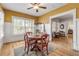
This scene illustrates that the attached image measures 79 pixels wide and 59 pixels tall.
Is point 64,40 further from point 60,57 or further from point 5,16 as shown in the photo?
point 5,16

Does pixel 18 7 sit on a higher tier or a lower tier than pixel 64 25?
higher

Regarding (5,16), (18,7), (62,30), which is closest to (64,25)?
(62,30)

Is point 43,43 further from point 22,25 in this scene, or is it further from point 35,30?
point 22,25

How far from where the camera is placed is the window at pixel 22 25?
5.56ft

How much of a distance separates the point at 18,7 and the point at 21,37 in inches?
24.4

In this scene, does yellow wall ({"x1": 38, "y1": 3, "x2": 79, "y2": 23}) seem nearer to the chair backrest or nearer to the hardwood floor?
the chair backrest

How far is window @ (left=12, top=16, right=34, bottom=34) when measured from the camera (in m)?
1.70

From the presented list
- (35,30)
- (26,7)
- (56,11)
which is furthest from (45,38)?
(26,7)

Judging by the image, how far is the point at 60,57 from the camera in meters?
1.67

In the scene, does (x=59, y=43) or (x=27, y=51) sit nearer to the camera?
(x=27, y=51)

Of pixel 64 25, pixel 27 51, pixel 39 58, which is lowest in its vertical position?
pixel 39 58

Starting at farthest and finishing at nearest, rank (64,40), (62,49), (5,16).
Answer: (64,40), (62,49), (5,16)

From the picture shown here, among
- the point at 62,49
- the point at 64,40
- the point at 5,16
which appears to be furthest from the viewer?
the point at 64,40

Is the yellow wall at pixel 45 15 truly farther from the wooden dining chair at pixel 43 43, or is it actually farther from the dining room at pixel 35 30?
the wooden dining chair at pixel 43 43
